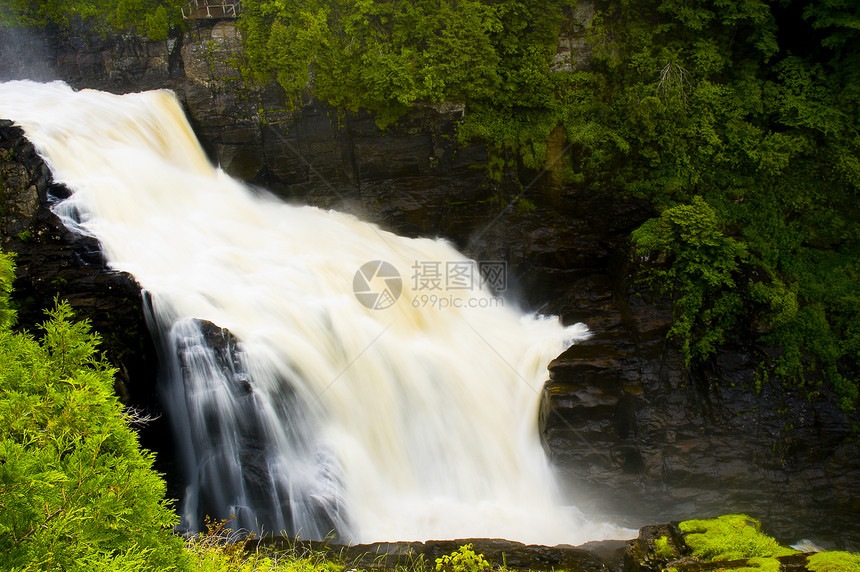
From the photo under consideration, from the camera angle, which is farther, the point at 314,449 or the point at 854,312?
the point at 854,312

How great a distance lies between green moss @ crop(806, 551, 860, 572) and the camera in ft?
17.1

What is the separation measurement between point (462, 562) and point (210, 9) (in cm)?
1184

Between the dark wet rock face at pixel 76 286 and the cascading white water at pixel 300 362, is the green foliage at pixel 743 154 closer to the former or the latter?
the cascading white water at pixel 300 362

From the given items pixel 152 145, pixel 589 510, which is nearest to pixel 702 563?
pixel 589 510

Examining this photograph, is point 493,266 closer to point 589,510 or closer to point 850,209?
point 589,510

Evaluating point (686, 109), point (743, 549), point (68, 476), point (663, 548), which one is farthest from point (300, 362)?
point (686, 109)

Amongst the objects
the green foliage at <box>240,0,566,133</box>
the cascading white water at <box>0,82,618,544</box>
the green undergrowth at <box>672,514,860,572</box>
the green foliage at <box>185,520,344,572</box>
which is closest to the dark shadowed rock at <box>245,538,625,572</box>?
the green foliage at <box>185,520,344,572</box>

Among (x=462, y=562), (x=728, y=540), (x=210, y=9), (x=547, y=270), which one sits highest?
(x=210, y=9)

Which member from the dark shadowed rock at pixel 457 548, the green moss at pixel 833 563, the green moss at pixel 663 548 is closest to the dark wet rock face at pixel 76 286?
the dark shadowed rock at pixel 457 548

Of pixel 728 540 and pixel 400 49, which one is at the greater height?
pixel 400 49

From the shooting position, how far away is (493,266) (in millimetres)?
11891

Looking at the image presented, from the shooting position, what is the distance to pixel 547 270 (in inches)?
453

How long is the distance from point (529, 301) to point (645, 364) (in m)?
2.93

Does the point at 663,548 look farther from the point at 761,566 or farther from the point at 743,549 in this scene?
the point at 761,566
